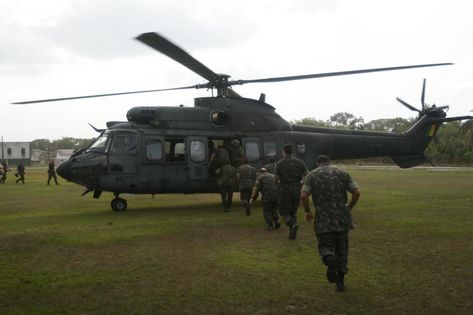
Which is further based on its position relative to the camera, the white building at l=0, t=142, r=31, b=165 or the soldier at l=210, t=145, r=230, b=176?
the white building at l=0, t=142, r=31, b=165

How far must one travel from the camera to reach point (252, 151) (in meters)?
14.8

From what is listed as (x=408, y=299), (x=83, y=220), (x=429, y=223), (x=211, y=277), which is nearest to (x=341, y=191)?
(x=408, y=299)

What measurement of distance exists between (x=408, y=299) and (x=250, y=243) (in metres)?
3.76

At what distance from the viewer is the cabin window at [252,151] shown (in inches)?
580

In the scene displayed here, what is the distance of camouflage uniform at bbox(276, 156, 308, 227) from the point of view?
9.26m

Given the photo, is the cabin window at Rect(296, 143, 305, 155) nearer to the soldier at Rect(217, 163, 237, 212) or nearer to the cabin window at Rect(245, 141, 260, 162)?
the cabin window at Rect(245, 141, 260, 162)

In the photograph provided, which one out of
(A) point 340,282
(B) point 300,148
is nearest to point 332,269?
(A) point 340,282

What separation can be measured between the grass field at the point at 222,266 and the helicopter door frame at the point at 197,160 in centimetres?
179

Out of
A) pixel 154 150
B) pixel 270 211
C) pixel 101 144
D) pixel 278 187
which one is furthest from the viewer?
pixel 154 150

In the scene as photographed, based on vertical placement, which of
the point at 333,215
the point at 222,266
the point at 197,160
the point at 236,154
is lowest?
the point at 222,266

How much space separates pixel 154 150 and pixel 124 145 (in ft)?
2.85

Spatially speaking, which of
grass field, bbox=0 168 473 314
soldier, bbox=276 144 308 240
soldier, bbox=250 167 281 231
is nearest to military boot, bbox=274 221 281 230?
soldier, bbox=250 167 281 231

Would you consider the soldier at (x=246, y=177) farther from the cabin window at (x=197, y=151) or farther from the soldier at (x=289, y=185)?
the soldier at (x=289, y=185)

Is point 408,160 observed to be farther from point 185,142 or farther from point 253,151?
point 185,142
